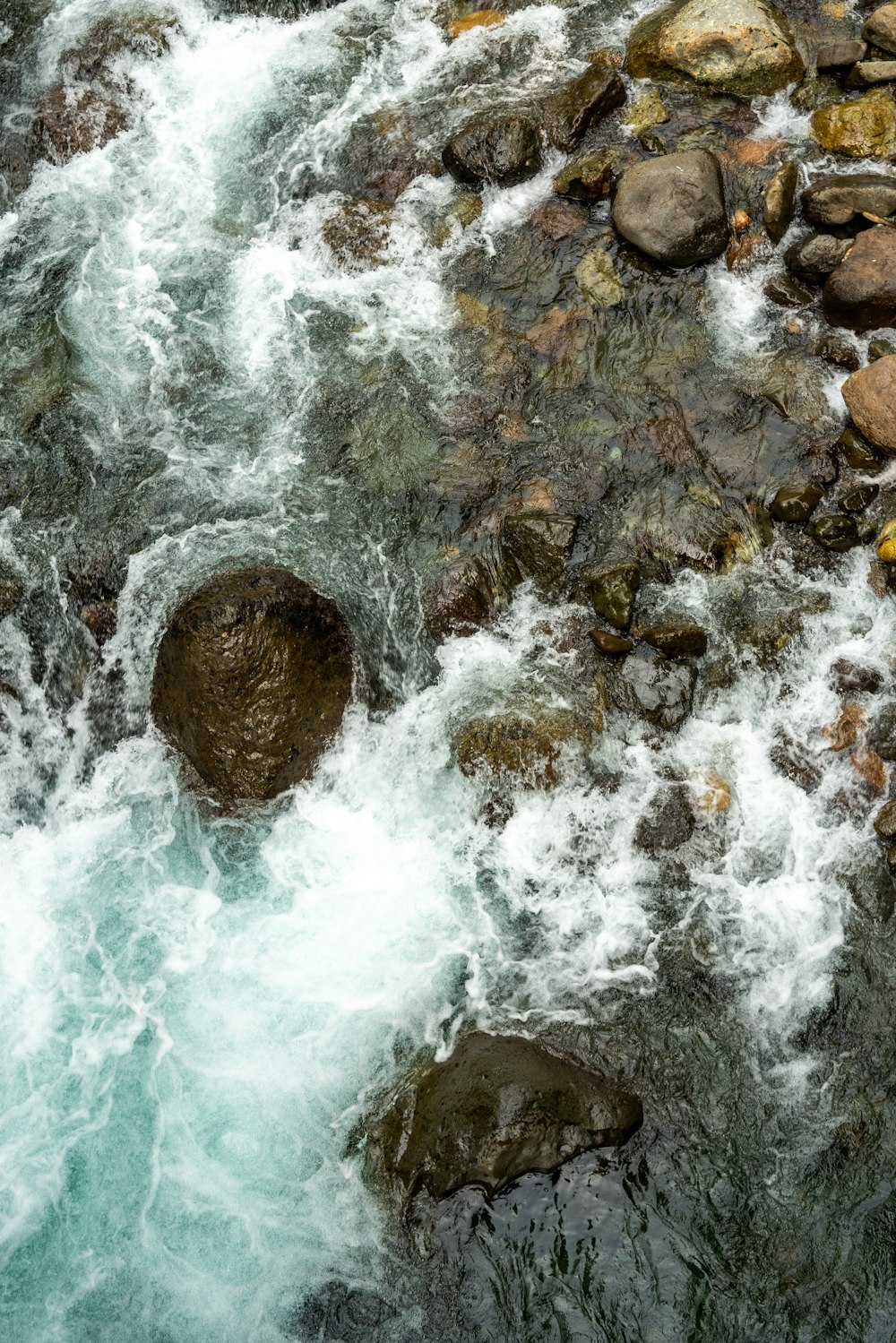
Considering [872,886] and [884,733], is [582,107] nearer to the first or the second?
[884,733]

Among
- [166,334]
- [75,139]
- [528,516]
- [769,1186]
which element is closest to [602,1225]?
[769,1186]

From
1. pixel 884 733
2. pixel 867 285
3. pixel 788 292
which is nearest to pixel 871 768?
pixel 884 733

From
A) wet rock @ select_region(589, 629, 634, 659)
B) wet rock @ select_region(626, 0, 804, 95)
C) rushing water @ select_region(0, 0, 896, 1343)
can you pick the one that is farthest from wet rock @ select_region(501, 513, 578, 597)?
wet rock @ select_region(626, 0, 804, 95)

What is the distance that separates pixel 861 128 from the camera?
10.4m

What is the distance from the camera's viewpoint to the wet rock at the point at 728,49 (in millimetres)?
10945

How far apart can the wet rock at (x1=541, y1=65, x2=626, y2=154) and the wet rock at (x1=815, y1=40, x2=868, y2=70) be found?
2.13 m

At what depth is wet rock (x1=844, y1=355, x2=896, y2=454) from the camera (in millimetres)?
8875

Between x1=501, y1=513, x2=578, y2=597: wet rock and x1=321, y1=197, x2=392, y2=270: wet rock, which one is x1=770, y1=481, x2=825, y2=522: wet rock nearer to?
x1=501, y1=513, x2=578, y2=597: wet rock

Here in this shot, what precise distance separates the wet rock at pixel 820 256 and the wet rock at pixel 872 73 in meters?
2.20

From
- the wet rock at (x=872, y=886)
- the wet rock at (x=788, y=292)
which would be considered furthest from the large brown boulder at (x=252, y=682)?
the wet rock at (x=788, y=292)

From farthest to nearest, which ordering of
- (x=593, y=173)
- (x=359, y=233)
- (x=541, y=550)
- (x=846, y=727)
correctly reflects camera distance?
(x=359, y=233)
(x=593, y=173)
(x=541, y=550)
(x=846, y=727)

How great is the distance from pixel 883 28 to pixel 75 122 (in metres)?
9.07

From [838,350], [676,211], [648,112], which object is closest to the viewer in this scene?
[838,350]

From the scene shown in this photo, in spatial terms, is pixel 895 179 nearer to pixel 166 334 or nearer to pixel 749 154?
pixel 749 154
